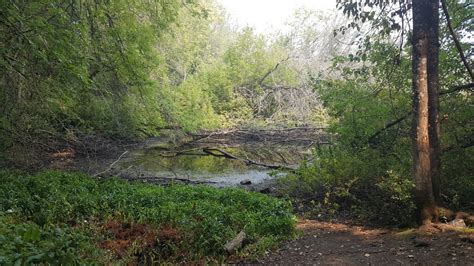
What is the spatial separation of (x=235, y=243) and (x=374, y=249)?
2039 mm

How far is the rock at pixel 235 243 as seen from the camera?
637 cm

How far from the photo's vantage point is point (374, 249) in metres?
5.94

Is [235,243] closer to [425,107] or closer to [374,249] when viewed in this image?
[374,249]

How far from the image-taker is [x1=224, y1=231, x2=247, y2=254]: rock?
20.9 ft

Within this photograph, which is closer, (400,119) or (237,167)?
(400,119)

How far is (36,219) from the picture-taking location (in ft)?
23.0

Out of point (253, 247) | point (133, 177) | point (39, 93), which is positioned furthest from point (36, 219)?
point (133, 177)

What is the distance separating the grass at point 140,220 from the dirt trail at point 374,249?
0.46 metres

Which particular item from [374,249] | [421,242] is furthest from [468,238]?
[374,249]

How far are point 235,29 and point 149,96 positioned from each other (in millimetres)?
36552

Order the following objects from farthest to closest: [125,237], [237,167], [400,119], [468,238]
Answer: [237,167], [400,119], [125,237], [468,238]

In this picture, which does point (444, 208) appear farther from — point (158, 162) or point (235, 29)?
point (235, 29)

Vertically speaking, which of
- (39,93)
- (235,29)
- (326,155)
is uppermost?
(235,29)

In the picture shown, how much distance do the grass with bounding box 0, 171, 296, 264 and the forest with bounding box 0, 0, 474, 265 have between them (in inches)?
1.4
